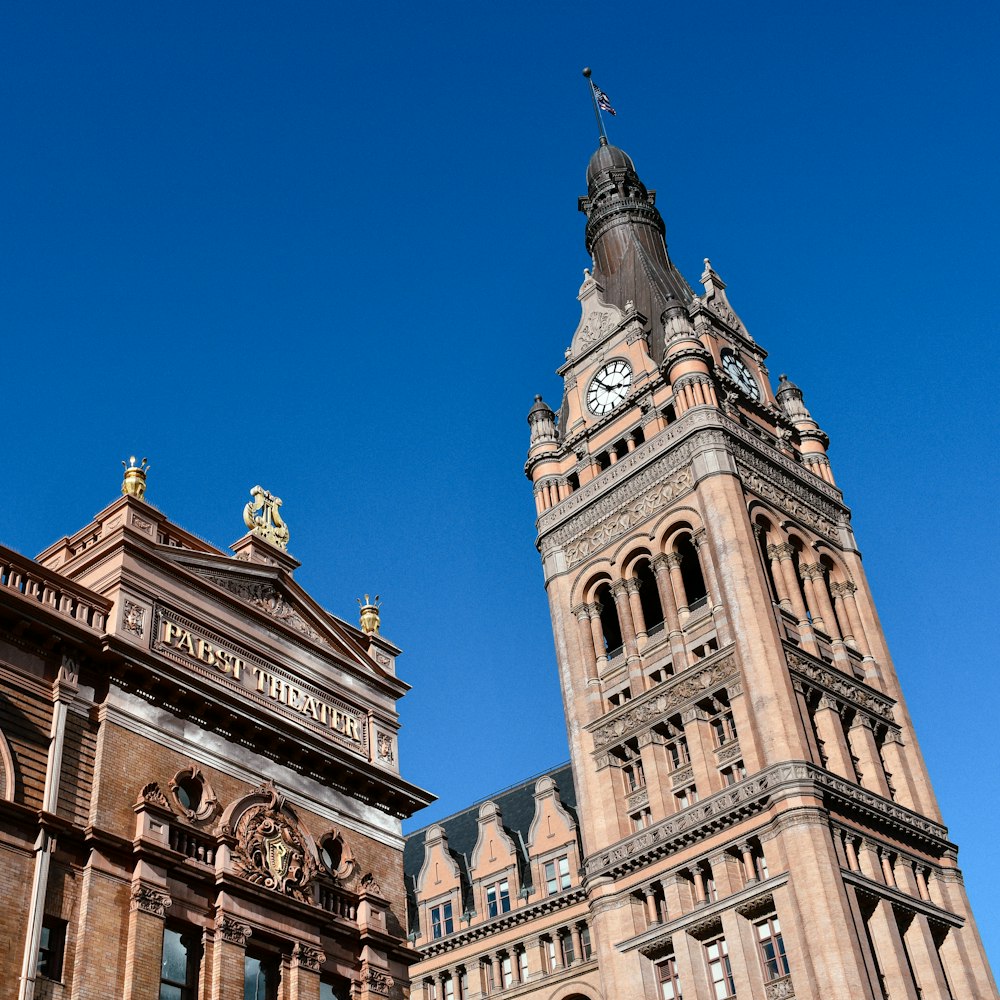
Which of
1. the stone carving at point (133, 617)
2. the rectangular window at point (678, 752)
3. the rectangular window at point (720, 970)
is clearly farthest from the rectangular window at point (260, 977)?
the rectangular window at point (678, 752)

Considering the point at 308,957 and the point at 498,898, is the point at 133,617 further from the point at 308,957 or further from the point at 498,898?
the point at 498,898

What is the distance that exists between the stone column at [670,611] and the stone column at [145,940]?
3808 cm

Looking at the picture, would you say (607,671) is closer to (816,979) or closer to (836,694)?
(836,694)

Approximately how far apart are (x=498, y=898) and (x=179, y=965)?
44325 millimetres

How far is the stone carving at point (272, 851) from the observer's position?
32312 mm

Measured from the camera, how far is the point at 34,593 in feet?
100

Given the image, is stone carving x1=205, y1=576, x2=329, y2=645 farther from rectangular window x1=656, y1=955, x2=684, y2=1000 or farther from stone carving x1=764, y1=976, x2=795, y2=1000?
rectangular window x1=656, y1=955, x2=684, y2=1000

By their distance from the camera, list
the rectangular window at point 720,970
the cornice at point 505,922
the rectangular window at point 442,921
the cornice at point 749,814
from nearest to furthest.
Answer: the rectangular window at point 720,970 → the cornice at point 749,814 → the cornice at point 505,922 → the rectangular window at point 442,921

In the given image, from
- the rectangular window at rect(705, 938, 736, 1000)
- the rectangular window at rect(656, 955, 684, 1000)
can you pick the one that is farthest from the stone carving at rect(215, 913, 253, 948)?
the rectangular window at rect(656, 955, 684, 1000)

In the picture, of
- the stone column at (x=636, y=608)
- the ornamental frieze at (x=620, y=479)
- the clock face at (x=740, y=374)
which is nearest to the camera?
the stone column at (x=636, y=608)

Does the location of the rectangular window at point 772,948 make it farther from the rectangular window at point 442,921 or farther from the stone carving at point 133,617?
the stone carving at point 133,617

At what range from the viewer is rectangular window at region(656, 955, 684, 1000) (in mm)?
56750

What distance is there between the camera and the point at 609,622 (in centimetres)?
7450

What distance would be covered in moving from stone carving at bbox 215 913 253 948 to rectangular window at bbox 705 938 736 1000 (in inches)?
1169
